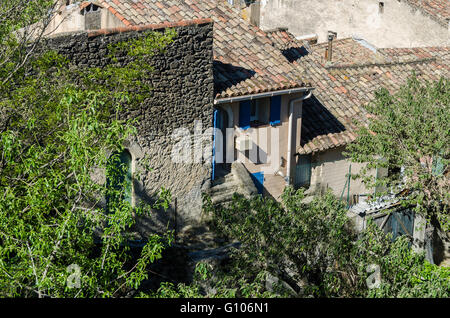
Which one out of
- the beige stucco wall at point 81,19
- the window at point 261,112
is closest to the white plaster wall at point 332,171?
the window at point 261,112

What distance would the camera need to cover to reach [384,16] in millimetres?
26828

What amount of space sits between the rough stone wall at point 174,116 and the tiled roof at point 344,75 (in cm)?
372

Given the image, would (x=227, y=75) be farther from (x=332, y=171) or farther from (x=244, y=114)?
(x=332, y=171)

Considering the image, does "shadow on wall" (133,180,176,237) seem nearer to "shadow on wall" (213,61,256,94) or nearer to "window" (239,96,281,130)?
"shadow on wall" (213,61,256,94)

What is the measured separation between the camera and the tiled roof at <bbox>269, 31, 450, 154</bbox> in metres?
20.0

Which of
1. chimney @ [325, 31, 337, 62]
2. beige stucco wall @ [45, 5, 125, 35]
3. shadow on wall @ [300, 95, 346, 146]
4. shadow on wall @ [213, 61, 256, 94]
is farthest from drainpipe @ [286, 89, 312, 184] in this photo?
chimney @ [325, 31, 337, 62]

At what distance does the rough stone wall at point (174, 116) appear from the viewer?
51.9ft

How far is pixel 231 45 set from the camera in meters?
19.2

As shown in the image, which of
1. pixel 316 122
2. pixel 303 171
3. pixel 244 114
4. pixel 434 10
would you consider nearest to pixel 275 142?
pixel 244 114

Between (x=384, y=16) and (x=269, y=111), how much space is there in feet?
35.4

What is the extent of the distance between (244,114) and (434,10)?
11.5 meters

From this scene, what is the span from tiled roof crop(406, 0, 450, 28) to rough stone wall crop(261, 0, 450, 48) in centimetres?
17
